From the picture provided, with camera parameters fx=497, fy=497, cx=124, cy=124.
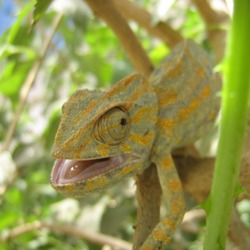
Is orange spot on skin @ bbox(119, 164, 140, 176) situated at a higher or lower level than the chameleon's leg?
higher

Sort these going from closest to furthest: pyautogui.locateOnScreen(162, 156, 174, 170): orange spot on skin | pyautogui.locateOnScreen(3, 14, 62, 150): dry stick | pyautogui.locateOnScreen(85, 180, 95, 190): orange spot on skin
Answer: pyautogui.locateOnScreen(85, 180, 95, 190): orange spot on skin, pyautogui.locateOnScreen(162, 156, 174, 170): orange spot on skin, pyautogui.locateOnScreen(3, 14, 62, 150): dry stick

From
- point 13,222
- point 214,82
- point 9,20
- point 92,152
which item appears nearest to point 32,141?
point 13,222

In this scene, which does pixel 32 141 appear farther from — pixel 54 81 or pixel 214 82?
pixel 214 82

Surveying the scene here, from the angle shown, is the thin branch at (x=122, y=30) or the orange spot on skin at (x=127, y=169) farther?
the thin branch at (x=122, y=30)

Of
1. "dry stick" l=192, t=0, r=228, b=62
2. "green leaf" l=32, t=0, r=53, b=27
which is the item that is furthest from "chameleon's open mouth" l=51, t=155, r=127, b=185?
"dry stick" l=192, t=0, r=228, b=62

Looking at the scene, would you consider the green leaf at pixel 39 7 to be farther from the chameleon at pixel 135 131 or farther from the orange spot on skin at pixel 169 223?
the orange spot on skin at pixel 169 223

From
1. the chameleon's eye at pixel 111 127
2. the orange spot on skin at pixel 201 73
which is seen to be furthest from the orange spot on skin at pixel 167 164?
the orange spot on skin at pixel 201 73

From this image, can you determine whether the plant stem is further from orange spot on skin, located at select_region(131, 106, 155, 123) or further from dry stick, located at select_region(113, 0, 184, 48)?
dry stick, located at select_region(113, 0, 184, 48)

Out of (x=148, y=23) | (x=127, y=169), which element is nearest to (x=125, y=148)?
(x=127, y=169)
